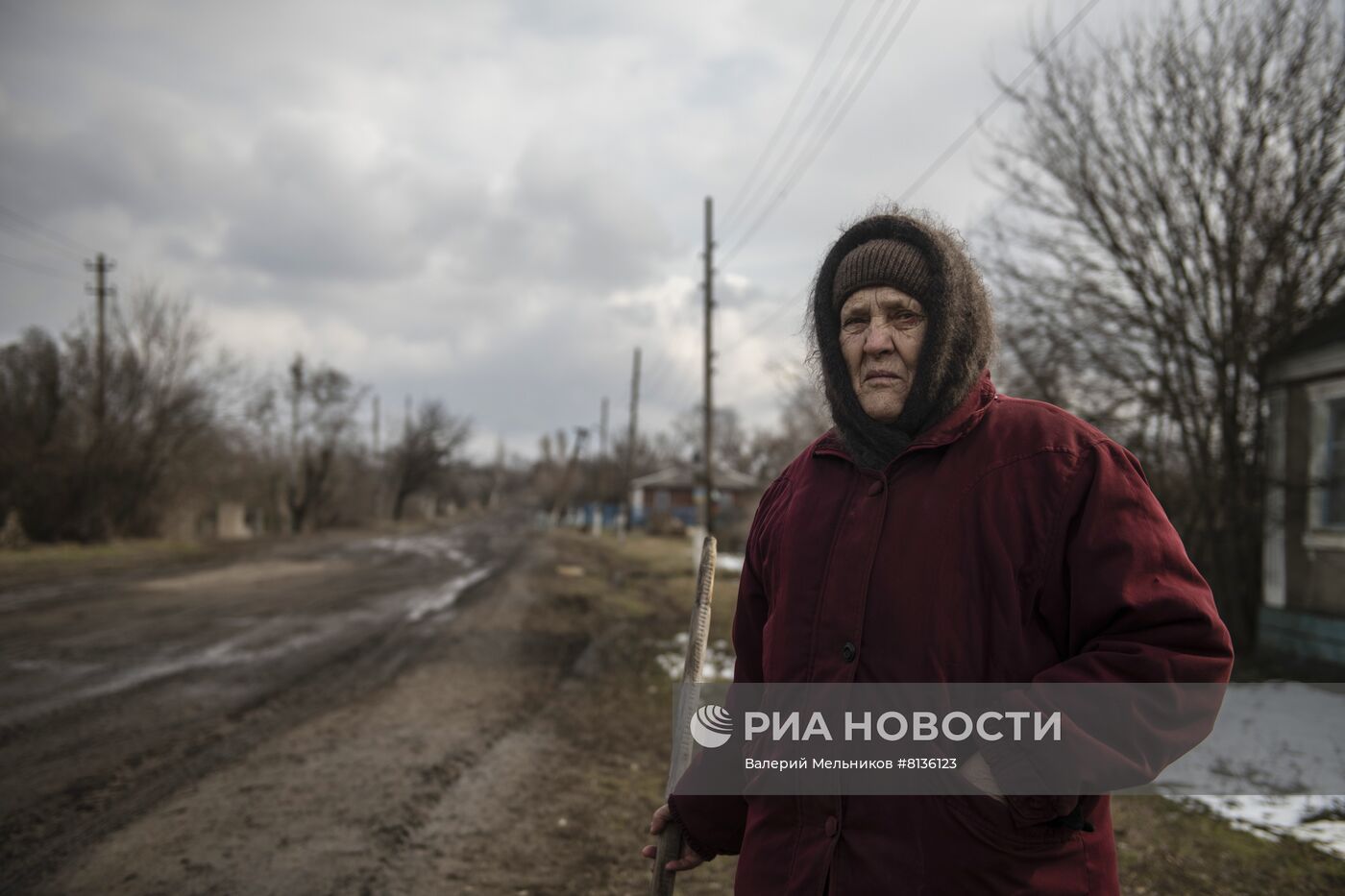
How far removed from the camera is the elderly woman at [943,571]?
157 centimetres

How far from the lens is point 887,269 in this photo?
6.55 ft

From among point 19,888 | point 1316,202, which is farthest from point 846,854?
point 1316,202

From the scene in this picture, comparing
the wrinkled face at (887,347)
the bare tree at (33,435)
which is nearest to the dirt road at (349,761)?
the wrinkled face at (887,347)

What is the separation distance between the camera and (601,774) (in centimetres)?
586

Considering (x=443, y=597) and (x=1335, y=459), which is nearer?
(x=1335, y=459)

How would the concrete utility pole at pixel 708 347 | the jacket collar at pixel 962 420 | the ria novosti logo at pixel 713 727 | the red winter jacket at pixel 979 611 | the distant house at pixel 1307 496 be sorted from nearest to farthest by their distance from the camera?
the red winter jacket at pixel 979 611 → the jacket collar at pixel 962 420 → the ria novosti logo at pixel 713 727 → the distant house at pixel 1307 496 → the concrete utility pole at pixel 708 347

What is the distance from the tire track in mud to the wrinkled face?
4.13 metres

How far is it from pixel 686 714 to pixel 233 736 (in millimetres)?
5173

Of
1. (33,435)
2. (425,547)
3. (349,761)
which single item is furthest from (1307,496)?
(33,435)

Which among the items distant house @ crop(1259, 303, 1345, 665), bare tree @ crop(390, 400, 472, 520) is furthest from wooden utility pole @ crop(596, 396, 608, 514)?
distant house @ crop(1259, 303, 1345, 665)

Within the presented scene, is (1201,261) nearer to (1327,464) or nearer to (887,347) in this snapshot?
(1327,464)

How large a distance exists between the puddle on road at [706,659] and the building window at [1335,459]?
22.0ft

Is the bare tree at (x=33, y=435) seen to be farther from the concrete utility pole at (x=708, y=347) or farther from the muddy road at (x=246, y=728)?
the concrete utility pole at (x=708, y=347)

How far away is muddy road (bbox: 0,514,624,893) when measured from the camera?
4129 mm
